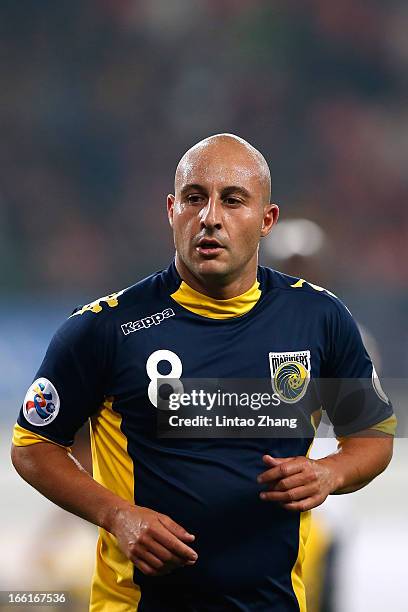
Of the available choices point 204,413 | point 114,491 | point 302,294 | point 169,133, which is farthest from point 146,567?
point 169,133

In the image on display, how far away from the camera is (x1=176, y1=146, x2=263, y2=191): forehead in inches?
86.8

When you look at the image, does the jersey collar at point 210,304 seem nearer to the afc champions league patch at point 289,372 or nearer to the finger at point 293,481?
the afc champions league patch at point 289,372

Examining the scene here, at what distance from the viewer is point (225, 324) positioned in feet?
7.34

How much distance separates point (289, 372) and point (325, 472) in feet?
0.84

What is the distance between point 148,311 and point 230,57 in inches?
249

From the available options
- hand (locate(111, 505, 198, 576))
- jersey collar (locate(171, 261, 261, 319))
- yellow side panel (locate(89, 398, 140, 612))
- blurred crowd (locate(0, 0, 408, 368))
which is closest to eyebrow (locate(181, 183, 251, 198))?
jersey collar (locate(171, 261, 261, 319))

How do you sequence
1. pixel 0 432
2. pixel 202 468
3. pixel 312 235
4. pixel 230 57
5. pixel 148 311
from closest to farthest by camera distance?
pixel 202 468 → pixel 148 311 → pixel 312 235 → pixel 0 432 → pixel 230 57

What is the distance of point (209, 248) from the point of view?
218 cm

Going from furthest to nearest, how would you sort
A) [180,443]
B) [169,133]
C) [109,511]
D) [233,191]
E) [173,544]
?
[169,133]
[233,191]
[180,443]
[109,511]
[173,544]

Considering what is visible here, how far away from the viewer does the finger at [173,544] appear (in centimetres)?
187

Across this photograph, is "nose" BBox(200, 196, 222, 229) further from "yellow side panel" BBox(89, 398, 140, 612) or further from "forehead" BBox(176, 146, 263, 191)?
"yellow side panel" BBox(89, 398, 140, 612)

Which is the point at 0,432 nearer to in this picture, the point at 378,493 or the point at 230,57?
the point at 378,493

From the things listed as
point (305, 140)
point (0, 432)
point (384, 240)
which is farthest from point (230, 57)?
point (0, 432)

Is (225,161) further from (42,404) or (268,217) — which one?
(42,404)
